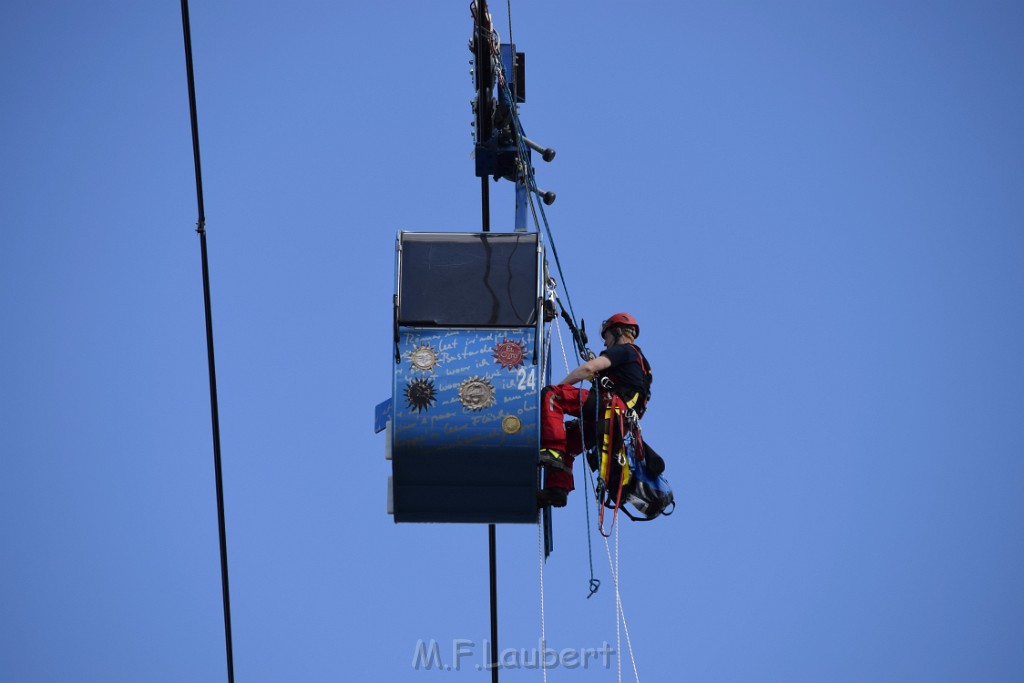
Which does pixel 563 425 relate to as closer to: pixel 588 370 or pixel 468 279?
pixel 588 370

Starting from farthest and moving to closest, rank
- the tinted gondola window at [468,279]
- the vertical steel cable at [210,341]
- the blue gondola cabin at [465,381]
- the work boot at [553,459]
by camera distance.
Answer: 1. the work boot at [553,459]
2. the tinted gondola window at [468,279]
3. the blue gondola cabin at [465,381]
4. the vertical steel cable at [210,341]

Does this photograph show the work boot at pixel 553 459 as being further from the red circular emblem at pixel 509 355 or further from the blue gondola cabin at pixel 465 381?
the red circular emblem at pixel 509 355

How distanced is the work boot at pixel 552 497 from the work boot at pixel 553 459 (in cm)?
19

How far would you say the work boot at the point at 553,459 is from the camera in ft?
57.5

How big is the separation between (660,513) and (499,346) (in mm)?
2106

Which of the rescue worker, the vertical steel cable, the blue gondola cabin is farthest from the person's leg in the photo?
the vertical steel cable

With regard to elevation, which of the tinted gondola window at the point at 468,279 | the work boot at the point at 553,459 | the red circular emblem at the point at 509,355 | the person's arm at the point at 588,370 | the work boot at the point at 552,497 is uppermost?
the tinted gondola window at the point at 468,279

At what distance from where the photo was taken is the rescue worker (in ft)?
57.8

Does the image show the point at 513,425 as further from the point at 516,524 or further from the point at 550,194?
the point at 550,194

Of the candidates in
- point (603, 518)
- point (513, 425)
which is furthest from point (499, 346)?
point (603, 518)

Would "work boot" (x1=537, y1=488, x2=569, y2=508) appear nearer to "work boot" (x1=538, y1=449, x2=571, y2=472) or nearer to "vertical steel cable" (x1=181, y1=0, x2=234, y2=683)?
"work boot" (x1=538, y1=449, x2=571, y2=472)

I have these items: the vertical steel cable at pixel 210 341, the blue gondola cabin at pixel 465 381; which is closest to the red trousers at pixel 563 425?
the blue gondola cabin at pixel 465 381

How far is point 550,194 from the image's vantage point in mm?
19266

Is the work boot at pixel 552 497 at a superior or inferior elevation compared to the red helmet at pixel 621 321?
inferior
